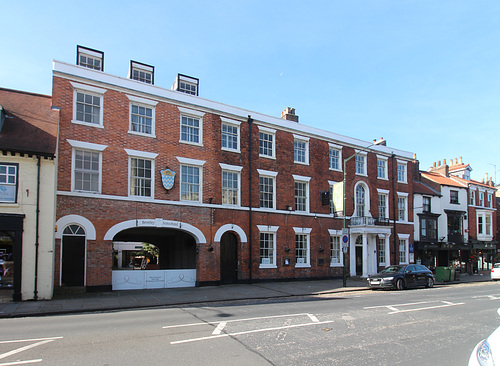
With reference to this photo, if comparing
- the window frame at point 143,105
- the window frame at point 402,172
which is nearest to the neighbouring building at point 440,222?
the window frame at point 402,172

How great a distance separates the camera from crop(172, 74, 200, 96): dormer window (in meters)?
22.1

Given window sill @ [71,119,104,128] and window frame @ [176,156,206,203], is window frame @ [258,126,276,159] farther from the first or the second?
window sill @ [71,119,104,128]

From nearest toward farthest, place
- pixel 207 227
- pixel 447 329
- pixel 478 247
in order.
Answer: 1. pixel 447 329
2. pixel 207 227
3. pixel 478 247

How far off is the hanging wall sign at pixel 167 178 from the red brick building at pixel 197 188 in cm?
7

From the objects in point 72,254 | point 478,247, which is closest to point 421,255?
point 478,247

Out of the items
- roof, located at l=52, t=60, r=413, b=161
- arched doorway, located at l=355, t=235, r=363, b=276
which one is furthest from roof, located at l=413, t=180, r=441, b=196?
arched doorway, located at l=355, t=235, r=363, b=276

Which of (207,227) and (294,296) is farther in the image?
(207,227)

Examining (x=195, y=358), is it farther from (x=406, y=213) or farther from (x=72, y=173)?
(x=406, y=213)

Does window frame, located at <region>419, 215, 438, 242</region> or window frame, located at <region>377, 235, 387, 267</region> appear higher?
window frame, located at <region>419, 215, 438, 242</region>

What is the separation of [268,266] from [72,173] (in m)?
11.8

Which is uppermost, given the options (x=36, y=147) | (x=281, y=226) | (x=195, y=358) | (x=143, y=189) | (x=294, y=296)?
(x=36, y=147)

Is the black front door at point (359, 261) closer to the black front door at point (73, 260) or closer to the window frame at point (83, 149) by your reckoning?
the window frame at point (83, 149)

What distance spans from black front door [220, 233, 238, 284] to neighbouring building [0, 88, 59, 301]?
8.73 meters

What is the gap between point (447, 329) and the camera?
955cm
